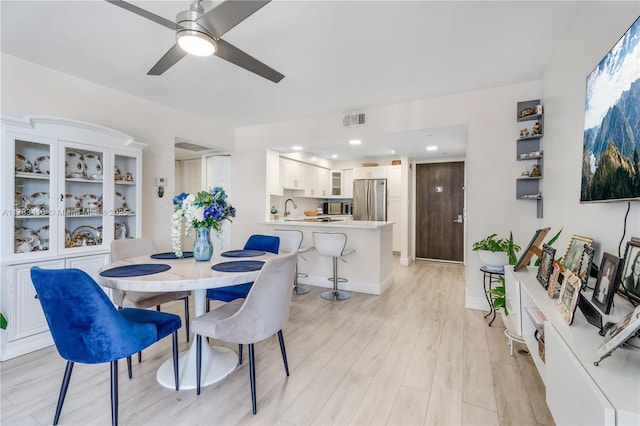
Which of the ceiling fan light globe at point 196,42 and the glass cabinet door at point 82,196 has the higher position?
the ceiling fan light globe at point 196,42

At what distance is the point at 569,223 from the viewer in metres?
2.21

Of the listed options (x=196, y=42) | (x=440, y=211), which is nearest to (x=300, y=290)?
(x=196, y=42)

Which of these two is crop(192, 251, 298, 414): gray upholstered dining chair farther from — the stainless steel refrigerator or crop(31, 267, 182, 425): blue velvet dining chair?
the stainless steel refrigerator

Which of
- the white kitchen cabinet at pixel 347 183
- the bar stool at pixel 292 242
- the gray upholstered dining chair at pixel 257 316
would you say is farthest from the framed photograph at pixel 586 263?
the white kitchen cabinet at pixel 347 183

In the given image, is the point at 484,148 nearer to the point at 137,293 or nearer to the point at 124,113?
the point at 137,293

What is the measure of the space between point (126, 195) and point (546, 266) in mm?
3972

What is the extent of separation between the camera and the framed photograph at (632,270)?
1.21 meters

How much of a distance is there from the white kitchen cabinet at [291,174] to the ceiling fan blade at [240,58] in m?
3.40

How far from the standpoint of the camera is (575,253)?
176 cm

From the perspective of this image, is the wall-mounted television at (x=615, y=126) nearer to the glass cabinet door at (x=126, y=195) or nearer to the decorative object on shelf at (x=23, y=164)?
the glass cabinet door at (x=126, y=195)

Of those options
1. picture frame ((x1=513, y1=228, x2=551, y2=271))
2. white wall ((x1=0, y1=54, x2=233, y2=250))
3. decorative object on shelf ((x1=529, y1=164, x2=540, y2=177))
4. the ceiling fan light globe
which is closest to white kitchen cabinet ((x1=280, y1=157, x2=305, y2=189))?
white wall ((x1=0, y1=54, x2=233, y2=250))

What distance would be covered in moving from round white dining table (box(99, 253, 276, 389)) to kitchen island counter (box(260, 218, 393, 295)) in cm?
191

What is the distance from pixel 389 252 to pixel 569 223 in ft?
8.12

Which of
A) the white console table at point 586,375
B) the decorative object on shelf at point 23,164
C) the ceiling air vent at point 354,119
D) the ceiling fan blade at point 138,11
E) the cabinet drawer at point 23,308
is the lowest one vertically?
the cabinet drawer at point 23,308
